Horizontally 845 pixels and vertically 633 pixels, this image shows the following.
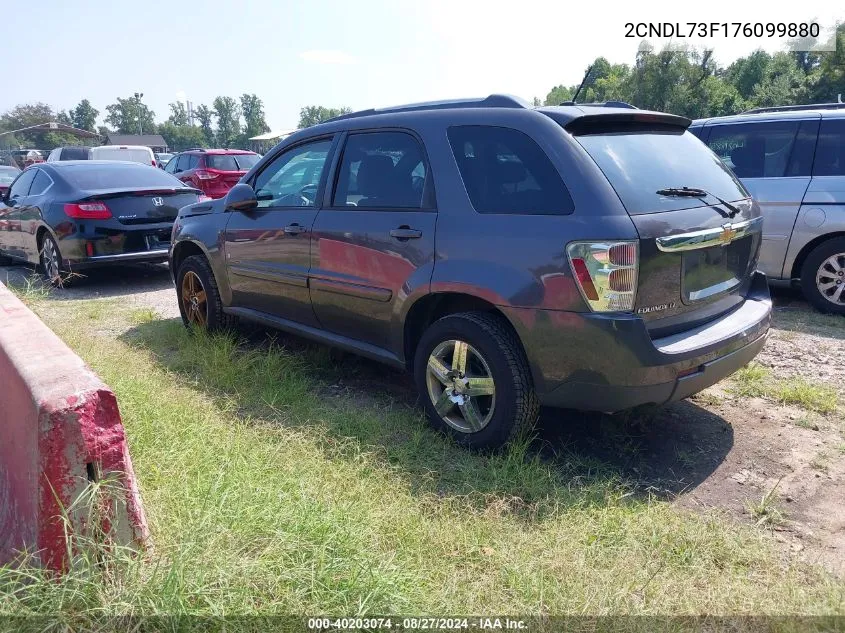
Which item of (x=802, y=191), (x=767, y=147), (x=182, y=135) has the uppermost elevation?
(x=182, y=135)

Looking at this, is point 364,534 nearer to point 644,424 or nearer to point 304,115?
point 644,424

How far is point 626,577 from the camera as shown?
2463mm

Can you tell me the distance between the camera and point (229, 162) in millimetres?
16062

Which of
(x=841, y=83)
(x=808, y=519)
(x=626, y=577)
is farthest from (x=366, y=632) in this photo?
(x=841, y=83)

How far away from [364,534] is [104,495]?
3.18 feet

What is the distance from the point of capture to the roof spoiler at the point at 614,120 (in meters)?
3.37

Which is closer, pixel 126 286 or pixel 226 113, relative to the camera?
pixel 126 286

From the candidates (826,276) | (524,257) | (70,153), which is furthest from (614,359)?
(70,153)

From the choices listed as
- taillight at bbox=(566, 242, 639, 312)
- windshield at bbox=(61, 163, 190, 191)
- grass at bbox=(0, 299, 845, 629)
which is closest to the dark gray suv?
taillight at bbox=(566, 242, 639, 312)

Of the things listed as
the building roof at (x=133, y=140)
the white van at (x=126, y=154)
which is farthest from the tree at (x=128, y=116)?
the white van at (x=126, y=154)

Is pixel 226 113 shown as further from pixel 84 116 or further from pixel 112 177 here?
pixel 112 177

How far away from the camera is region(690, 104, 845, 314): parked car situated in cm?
600

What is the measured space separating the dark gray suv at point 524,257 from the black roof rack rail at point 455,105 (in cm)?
3

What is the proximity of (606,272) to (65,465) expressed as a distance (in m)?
2.26
